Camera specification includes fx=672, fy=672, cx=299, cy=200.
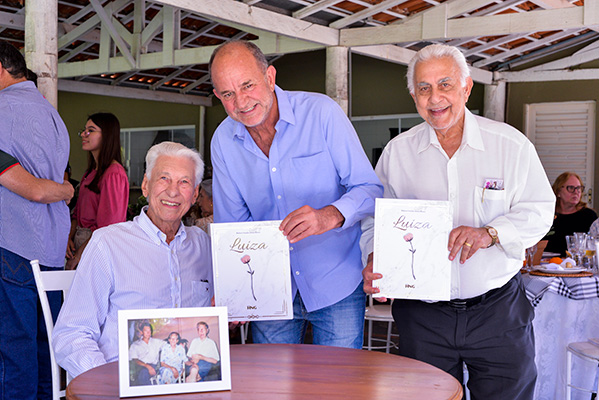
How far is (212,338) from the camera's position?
159cm

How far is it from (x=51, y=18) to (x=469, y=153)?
3.25 m

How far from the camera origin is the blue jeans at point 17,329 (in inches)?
120

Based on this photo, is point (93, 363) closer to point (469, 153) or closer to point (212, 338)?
point (212, 338)

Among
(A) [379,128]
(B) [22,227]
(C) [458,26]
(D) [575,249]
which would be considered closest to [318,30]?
(C) [458,26]

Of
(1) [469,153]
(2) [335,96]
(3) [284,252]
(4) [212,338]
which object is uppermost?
(2) [335,96]

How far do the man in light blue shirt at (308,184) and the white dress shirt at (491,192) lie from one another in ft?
0.58

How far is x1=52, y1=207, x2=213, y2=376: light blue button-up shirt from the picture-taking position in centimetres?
215

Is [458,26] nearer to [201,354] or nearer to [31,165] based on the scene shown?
[31,165]

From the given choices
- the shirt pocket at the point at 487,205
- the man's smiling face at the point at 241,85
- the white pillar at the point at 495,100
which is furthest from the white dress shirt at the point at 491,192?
the white pillar at the point at 495,100

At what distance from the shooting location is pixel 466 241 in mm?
2033

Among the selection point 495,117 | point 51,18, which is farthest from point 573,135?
point 51,18

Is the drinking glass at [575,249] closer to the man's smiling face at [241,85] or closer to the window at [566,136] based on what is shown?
the man's smiling face at [241,85]

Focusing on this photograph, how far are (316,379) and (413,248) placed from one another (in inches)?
22.0

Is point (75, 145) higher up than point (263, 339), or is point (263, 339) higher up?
point (75, 145)
